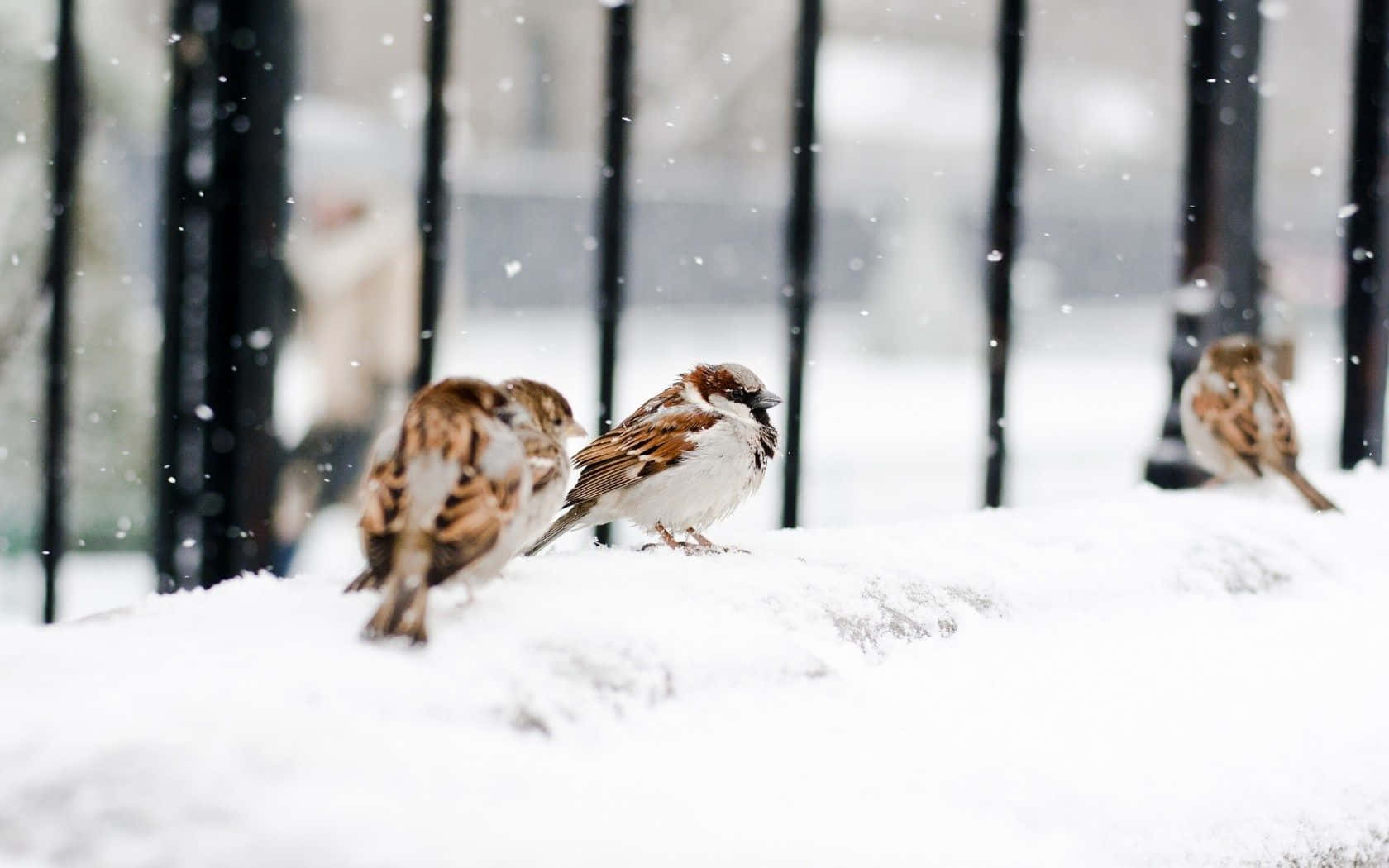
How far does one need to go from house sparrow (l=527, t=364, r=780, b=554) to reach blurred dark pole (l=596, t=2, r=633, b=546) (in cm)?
46

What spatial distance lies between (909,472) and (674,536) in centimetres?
418

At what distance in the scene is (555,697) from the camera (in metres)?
1.25

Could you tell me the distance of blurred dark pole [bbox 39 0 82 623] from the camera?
3016mm

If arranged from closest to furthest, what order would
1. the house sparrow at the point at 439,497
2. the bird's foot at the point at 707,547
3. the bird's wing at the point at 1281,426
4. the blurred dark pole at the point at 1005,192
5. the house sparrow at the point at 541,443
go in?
the house sparrow at the point at 439,497 → the house sparrow at the point at 541,443 → the bird's foot at the point at 707,547 → the bird's wing at the point at 1281,426 → the blurred dark pole at the point at 1005,192

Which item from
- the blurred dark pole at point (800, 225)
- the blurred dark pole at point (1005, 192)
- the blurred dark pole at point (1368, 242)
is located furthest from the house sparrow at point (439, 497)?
the blurred dark pole at point (1368, 242)

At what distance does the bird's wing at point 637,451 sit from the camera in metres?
2.49

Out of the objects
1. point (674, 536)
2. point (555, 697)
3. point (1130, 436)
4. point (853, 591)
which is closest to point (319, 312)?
point (674, 536)

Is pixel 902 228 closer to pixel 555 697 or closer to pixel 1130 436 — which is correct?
pixel 1130 436

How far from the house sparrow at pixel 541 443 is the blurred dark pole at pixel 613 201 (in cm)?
104

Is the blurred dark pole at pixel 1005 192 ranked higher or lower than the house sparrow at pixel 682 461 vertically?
higher

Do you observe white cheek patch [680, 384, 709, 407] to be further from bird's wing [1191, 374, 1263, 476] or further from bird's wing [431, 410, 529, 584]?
bird's wing [1191, 374, 1263, 476]

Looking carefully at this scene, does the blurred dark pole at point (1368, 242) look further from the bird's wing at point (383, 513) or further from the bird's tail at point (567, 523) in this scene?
the bird's wing at point (383, 513)

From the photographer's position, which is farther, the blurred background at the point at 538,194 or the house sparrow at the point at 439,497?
the blurred background at the point at 538,194

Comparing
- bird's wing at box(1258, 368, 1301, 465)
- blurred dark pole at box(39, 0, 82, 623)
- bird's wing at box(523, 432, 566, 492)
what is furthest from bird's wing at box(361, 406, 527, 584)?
bird's wing at box(1258, 368, 1301, 465)
